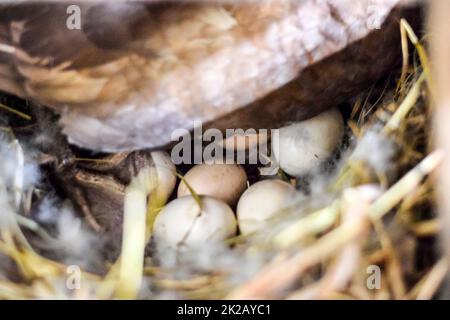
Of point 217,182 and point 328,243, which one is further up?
point 217,182

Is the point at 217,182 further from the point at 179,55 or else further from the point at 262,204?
the point at 179,55

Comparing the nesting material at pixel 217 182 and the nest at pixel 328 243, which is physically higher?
the nesting material at pixel 217 182

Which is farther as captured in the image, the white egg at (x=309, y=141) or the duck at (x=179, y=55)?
the white egg at (x=309, y=141)

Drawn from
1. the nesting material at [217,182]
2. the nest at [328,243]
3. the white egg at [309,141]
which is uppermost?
the white egg at [309,141]

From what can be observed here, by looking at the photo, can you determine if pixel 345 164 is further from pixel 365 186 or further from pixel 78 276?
pixel 78 276

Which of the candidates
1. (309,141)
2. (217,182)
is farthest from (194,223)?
(309,141)
